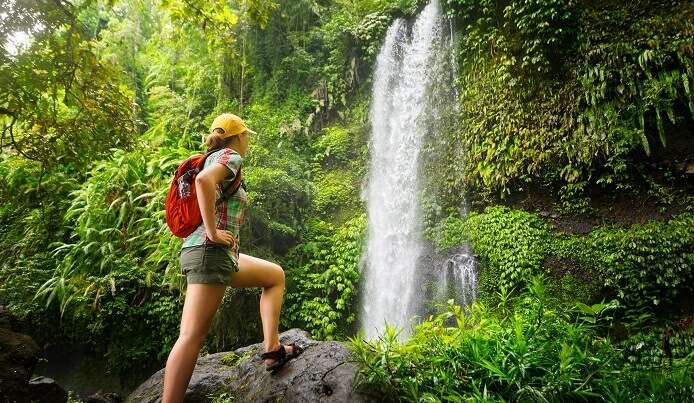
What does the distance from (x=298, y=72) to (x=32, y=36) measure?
7499 mm

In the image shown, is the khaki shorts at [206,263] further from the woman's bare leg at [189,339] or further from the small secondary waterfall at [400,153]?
the small secondary waterfall at [400,153]

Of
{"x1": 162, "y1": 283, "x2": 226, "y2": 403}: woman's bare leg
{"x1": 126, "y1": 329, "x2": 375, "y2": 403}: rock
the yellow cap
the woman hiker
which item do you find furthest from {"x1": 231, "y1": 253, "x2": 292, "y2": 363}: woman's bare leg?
the yellow cap

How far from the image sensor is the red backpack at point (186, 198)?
2393mm

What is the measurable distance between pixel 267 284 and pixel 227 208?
64 cm

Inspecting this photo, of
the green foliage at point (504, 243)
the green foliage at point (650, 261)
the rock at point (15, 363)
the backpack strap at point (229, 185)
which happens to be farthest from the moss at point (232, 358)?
the green foliage at point (650, 261)

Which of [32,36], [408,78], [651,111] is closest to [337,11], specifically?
[408,78]

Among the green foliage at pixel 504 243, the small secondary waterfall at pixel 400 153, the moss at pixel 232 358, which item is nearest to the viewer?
the moss at pixel 232 358

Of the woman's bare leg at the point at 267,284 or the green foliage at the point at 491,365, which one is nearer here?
the green foliage at the point at 491,365

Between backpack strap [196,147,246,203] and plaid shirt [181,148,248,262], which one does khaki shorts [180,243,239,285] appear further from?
backpack strap [196,147,246,203]

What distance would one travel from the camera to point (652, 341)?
16.9 feet

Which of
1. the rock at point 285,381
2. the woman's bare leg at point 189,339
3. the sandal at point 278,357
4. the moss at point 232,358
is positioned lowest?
the moss at point 232,358

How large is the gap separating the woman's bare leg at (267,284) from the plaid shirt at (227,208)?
23 cm

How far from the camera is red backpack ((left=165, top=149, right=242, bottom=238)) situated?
94.2 inches

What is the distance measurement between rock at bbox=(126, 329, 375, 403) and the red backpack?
1.21 metres
